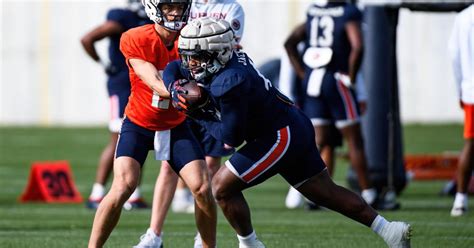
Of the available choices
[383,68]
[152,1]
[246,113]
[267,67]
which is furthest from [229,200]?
[267,67]

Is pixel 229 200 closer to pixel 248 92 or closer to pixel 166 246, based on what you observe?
pixel 248 92

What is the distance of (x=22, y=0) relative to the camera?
24859mm

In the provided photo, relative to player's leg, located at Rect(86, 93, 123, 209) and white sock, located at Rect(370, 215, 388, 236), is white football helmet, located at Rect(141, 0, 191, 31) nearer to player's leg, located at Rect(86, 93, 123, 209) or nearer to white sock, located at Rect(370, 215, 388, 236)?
white sock, located at Rect(370, 215, 388, 236)

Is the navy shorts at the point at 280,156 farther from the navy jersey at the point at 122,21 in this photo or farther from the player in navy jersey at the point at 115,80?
the navy jersey at the point at 122,21

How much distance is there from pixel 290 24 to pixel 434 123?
333 centimetres

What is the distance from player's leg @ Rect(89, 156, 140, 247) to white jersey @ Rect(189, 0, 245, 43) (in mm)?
1993

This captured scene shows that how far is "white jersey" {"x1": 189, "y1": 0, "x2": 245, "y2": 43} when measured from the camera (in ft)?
31.1

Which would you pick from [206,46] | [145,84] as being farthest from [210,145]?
[206,46]

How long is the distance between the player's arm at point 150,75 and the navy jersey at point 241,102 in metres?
0.21

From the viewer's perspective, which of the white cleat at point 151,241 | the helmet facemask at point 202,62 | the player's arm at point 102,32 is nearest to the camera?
the helmet facemask at point 202,62

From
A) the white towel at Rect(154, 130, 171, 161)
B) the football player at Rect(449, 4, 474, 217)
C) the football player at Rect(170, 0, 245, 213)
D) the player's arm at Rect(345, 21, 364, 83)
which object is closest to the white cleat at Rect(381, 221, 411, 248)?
the white towel at Rect(154, 130, 171, 161)

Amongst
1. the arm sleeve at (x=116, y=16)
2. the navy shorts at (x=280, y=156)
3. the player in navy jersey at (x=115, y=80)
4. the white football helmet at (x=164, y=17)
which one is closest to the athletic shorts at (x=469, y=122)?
the player in navy jersey at (x=115, y=80)

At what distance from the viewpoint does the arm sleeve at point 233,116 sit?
7004 millimetres

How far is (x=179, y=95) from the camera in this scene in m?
7.18
